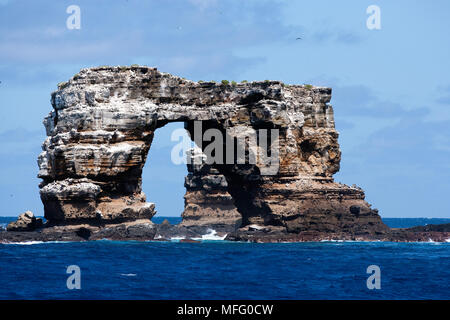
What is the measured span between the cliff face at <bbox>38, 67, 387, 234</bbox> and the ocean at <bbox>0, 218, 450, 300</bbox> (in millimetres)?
3789

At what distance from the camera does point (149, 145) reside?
227 ft

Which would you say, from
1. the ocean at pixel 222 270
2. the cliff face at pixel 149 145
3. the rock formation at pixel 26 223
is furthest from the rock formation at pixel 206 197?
the rock formation at pixel 26 223

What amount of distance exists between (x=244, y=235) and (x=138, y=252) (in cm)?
1450

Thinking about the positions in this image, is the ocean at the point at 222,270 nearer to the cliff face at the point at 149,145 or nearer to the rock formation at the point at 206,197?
the cliff face at the point at 149,145

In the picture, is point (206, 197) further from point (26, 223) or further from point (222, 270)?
point (222, 270)

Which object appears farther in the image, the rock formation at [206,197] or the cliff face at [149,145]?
the rock formation at [206,197]

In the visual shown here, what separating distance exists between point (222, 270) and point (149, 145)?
24308 mm

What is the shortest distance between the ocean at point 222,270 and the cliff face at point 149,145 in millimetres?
3789

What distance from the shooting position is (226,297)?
120ft

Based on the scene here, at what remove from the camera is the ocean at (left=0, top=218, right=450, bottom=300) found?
38.3 m

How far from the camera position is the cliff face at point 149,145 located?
6544 cm
